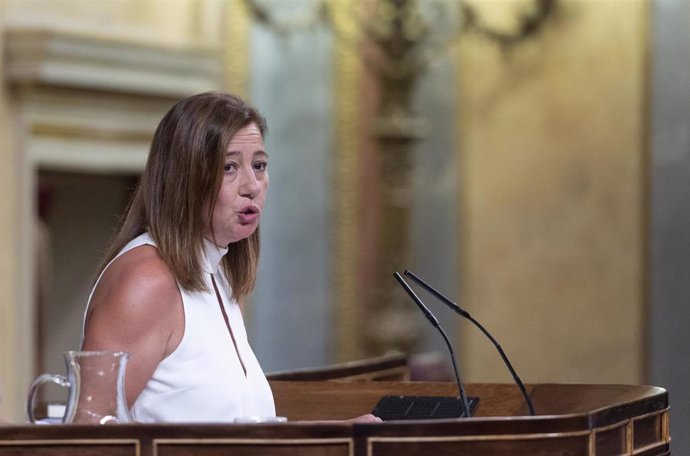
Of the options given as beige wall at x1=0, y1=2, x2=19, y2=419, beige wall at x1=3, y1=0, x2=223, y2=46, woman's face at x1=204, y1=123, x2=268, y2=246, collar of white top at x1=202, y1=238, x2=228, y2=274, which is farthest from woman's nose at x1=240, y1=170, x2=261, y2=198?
beige wall at x1=3, y1=0, x2=223, y2=46

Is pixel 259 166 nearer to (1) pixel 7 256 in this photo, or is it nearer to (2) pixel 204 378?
(2) pixel 204 378

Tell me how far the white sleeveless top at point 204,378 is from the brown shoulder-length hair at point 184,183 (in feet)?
0.14

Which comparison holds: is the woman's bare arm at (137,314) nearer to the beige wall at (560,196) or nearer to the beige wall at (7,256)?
the beige wall at (7,256)

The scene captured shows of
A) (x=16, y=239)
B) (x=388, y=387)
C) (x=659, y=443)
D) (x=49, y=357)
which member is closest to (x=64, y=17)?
(x=16, y=239)

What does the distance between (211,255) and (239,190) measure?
18 cm

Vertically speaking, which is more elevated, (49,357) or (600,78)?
(600,78)

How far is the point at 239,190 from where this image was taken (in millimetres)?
3223

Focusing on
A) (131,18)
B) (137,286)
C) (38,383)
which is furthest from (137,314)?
(131,18)

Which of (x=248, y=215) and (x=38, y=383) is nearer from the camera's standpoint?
(x=38, y=383)

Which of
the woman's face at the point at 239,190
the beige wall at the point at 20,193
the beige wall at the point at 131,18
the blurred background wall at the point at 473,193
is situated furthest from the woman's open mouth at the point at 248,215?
the blurred background wall at the point at 473,193

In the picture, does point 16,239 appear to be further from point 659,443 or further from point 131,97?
point 659,443

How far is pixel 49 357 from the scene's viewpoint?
27.2 ft

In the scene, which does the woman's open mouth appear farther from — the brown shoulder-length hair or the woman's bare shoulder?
the woman's bare shoulder

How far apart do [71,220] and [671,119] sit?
10.7 ft
